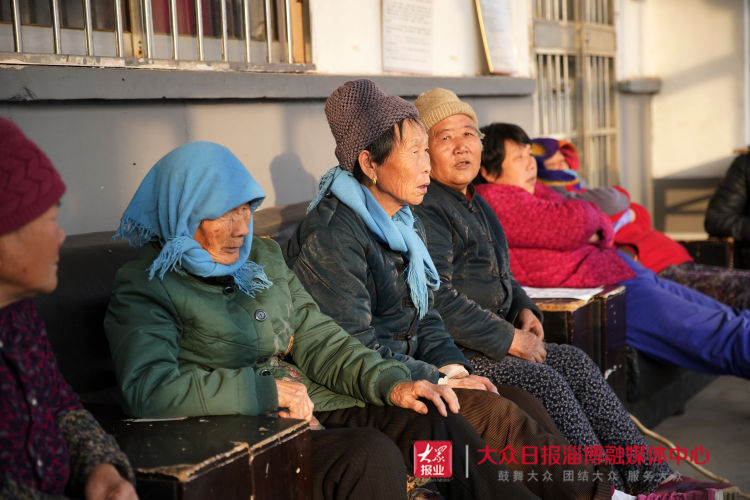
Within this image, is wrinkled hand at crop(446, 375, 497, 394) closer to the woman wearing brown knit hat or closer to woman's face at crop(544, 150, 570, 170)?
the woman wearing brown knit hat

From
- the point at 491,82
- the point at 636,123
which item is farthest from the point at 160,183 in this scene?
the point at 636,123

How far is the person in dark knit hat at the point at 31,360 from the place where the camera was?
158 centimetres

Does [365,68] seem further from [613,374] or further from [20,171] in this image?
[20,171]

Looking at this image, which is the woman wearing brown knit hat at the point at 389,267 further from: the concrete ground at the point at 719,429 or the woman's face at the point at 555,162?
the woman's face at the point at 555,162

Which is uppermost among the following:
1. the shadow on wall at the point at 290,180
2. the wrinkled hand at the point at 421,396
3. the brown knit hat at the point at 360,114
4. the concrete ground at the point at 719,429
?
the brown knit hat at the point at 360,114

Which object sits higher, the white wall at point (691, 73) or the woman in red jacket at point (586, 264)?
the white wall at point (691, 73)

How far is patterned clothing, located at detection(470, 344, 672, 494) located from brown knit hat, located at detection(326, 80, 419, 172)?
92cm

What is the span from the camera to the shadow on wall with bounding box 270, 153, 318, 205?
12.7 ft

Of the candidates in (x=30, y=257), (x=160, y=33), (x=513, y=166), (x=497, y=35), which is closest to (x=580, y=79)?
(x=497, y=35)

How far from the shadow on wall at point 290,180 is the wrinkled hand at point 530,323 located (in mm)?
1118

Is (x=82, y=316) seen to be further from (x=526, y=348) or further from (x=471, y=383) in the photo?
(x=526, y=348)

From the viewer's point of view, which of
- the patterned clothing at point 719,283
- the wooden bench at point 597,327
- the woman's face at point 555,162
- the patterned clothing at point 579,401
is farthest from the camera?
the patterned clothing at point 719,283

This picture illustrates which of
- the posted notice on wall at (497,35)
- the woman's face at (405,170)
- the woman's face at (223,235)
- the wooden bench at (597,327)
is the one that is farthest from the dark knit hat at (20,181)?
the posted notice on wall at (497,35)

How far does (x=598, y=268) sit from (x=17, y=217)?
311cm
